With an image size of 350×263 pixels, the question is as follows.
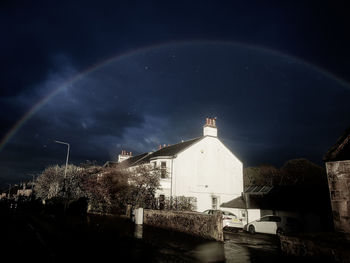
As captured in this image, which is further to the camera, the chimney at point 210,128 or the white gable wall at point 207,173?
the chimney at point 210,128

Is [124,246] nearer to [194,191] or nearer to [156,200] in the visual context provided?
[156,200]

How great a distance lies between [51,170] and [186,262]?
5232 centimetres

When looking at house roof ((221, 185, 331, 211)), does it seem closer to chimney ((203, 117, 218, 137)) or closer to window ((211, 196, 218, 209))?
window ((211, 196, 218, 209))

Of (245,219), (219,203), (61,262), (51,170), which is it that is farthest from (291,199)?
(51,170)

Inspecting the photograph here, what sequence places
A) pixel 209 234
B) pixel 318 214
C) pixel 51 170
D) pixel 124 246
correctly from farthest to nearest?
1. pixel 51 170
2. pixel 318 214
3. pixel 209 234
4. pixel 124 246

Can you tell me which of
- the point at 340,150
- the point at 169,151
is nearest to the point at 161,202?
the point at 169,151

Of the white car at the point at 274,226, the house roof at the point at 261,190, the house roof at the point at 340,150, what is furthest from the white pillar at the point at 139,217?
the house roof at the point at 340,150

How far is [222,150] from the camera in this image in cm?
3456

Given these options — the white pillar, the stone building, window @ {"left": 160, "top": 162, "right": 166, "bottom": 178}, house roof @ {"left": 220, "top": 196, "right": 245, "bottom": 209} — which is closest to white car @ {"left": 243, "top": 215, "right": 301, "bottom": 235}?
house roof @ {"left": 220, "top": 196, "right": 245, "bottom": 209}

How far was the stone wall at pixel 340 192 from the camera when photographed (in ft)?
31.1

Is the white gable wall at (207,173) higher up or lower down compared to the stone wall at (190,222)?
higher up

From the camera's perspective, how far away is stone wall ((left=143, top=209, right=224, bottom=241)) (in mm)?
14979

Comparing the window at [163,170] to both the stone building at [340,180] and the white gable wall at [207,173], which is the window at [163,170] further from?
the stone building at [340,180]

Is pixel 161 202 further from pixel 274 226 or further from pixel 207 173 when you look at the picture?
pixel 274 226
